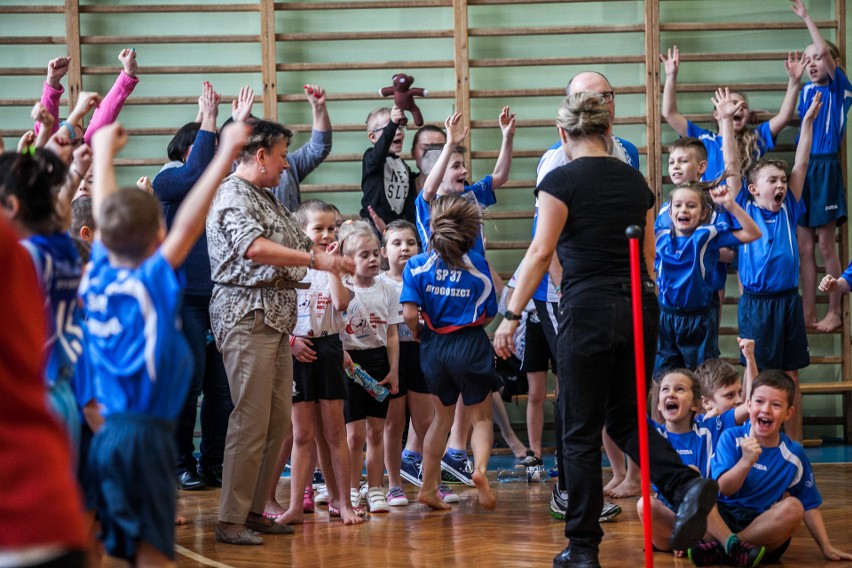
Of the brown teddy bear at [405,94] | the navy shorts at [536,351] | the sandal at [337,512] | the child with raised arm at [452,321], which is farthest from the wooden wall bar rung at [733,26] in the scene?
the sandal at [337,512]

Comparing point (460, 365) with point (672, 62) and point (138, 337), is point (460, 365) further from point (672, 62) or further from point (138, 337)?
point (672, 62)

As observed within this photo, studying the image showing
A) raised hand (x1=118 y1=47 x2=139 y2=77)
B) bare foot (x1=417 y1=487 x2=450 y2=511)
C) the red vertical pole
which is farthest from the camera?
raised hand (x1=118 y1=47 x2=139 y2=77)

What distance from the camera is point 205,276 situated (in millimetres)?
5207

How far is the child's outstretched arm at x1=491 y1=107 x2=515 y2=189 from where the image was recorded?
215 inches

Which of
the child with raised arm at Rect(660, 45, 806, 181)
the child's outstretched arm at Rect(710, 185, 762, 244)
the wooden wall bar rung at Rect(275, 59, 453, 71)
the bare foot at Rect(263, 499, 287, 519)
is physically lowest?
the bare foot at Rect(263, 499, 287, 519)

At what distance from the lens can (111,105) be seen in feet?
14.7

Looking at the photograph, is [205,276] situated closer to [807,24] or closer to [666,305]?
[666,305]

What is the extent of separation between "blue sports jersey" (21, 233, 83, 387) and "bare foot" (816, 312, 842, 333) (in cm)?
513

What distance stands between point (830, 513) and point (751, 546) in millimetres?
976

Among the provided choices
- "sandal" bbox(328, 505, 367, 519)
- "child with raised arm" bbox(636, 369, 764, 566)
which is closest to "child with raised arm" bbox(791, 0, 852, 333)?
"child with raised arm" bbox(636, 369, 764, 566)

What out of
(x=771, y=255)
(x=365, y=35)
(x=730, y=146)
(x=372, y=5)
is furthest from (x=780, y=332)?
(x=372, y=5)

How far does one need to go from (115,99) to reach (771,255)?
353 centimetres

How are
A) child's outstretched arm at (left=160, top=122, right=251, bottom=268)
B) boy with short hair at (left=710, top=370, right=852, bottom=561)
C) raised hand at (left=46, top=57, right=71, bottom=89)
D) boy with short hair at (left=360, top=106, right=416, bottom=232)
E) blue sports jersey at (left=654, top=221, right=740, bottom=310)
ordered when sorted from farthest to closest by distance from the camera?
1. boy with short hair at (left=360, top=106, right=416, bottom=232)
2. blue sports jersey at (left=654, top=221, right=740, bottom=310)
3. raised hand at (left=46, top=57, right=71, bottom=89)
4. boy with short hair at (left=710, top=370, right=852, bottom=561)
5. child's outstretched arm at (left=160, top=122, right=251, bottom=268)

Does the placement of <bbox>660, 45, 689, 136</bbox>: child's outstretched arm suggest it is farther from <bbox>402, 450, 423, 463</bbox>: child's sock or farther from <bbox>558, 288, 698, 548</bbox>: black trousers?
<bbox>558, 288, 698, 548</bbox>: black trousers
